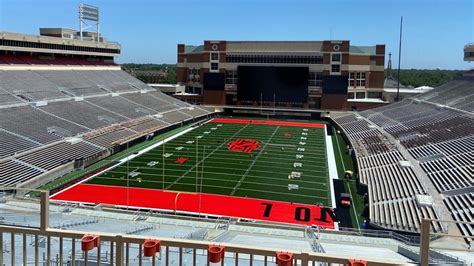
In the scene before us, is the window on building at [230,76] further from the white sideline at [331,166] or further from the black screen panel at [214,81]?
the white sideline at [331,166]

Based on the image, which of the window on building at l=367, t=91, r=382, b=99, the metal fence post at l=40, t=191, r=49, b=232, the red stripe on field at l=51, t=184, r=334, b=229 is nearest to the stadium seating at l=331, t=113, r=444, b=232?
the red stripe on field at l=51, t=184, r=334, b=229

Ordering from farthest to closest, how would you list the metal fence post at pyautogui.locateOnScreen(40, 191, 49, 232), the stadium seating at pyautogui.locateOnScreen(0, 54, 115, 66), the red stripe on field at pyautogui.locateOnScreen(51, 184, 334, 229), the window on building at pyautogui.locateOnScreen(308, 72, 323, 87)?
the window on building at pyautogui.locateOnScreen(308, 72, 323, 87) < the stadium seating at pyautogui.locateOnScreen(0, 54, 115, 66) < the red stripe on field at pyautogui.locateOnScreen(51, 184, 334, 229) < the metal fence post at pyautogui.locateOnScreen(40, 191, 49, 232)

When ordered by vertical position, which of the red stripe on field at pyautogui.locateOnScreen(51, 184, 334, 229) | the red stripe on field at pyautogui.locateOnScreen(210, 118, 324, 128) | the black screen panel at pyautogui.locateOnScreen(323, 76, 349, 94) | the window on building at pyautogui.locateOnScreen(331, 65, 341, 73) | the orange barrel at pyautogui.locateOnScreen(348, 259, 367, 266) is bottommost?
the red stripe on field at pyautogui.locateOnScreen(51, 184, 334, 229)

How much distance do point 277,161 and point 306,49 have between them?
1289 inches

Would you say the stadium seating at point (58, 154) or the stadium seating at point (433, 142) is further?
the stadium seating at point (58, 154)

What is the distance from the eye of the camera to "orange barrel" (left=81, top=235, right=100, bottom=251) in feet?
13.8

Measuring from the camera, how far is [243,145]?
3712 cm

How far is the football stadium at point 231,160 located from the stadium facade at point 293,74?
0.64ft

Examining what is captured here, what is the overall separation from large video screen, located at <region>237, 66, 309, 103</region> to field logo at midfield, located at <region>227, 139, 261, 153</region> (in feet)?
71.0

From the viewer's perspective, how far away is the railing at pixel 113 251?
13.5 ft

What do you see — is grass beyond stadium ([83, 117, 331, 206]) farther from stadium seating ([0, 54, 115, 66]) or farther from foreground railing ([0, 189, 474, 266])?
stadium seating ([0, 54, 115, 66])

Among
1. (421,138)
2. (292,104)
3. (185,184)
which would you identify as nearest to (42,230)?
(185,184)

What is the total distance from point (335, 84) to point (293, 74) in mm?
5854

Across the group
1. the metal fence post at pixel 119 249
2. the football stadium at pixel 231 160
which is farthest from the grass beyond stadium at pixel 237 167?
the metal fence post at pixel 119 249
